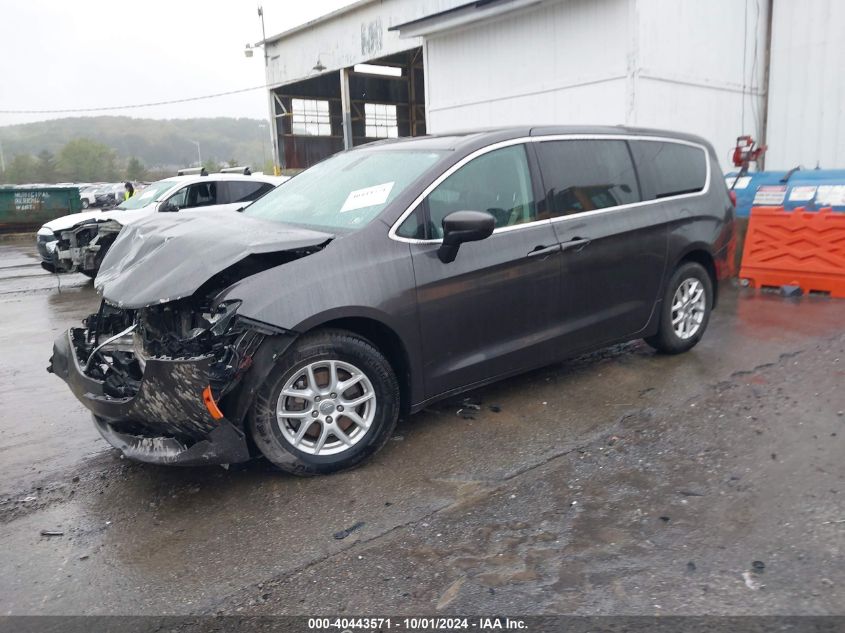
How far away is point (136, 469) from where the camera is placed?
3.83m

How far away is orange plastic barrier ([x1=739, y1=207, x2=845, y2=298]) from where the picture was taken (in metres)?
7.39

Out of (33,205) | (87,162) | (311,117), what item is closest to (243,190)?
(33,205)

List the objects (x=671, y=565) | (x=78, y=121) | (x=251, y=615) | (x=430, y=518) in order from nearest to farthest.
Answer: (x=251, y=615) → (x=671, y=565) → (x=430, y=518) → (x=78, y=121)

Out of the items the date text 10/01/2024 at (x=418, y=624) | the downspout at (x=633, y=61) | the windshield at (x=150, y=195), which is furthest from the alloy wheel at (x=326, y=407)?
the windshield at (x=150, y=195)

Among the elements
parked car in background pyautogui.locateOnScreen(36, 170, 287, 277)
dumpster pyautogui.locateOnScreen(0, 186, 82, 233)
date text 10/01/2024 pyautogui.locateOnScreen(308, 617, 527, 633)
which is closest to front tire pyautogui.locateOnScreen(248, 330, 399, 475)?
date text 10/01/2024 pyautogui.locateOnScreen(308, 617, 527, 633)

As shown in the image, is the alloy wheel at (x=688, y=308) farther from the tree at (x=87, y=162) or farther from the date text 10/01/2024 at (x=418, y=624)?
the tree at (x=87, y=162)

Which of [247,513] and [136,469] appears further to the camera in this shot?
[136,469]

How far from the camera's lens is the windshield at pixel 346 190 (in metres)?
3.97

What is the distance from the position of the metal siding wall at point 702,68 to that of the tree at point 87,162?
69924 mm

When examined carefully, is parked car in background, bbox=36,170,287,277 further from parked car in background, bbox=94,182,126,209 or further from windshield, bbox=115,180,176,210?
parked car in background, bbox=94,182,126,209

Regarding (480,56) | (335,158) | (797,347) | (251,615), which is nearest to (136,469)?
(251,615)

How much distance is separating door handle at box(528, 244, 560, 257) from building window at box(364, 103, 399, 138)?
27.5m

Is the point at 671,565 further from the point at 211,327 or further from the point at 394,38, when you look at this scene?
the point at 394,38

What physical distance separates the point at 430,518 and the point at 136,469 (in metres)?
1.79
